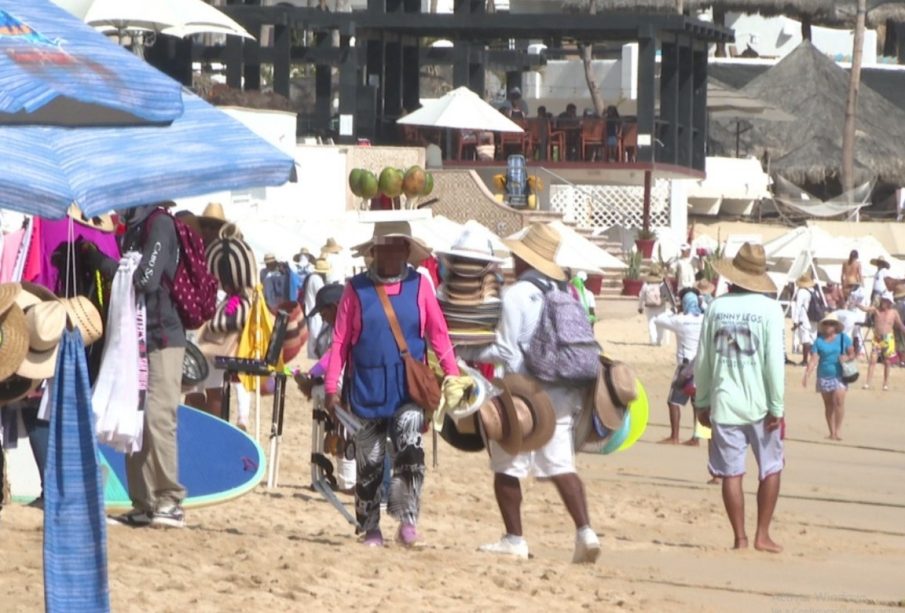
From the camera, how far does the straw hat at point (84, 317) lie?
7625mm

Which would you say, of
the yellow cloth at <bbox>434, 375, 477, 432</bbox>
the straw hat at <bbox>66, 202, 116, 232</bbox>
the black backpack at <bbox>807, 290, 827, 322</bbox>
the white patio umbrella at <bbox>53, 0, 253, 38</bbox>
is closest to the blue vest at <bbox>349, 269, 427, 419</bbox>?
the yellow cloth at <bbox>434, 375, 477, 432</bbox>

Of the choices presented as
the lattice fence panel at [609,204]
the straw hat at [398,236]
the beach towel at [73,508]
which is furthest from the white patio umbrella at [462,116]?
the beach towel at [73,508]

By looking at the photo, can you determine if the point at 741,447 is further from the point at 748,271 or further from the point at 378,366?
the point at 378,366

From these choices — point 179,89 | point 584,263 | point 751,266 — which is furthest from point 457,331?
point 584,263

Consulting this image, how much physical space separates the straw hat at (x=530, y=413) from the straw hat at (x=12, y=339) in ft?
6.85

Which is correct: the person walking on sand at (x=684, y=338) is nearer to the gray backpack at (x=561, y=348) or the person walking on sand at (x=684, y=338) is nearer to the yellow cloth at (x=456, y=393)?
the gray backpack at (x=561, y=348)

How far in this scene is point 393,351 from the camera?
8.52 meters

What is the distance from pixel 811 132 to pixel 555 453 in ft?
137

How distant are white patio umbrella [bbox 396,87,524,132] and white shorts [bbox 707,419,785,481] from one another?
22429 millimetres

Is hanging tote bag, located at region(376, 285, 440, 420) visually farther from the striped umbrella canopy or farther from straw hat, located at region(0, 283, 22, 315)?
straw hat, located at region(0, 283, 22, 315)

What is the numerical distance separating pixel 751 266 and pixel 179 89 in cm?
344

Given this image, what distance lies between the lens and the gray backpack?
8570 mm

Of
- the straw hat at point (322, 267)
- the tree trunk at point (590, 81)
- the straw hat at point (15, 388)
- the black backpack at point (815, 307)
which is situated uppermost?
the straw hat at point (15, 388)

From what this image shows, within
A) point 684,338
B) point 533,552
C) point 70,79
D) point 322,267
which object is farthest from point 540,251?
point 322,267
